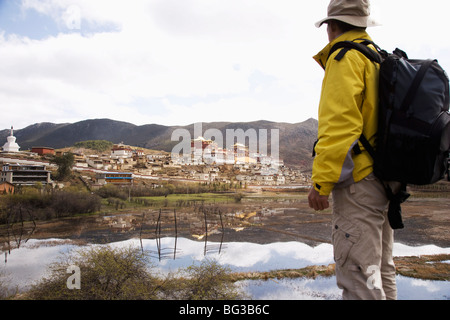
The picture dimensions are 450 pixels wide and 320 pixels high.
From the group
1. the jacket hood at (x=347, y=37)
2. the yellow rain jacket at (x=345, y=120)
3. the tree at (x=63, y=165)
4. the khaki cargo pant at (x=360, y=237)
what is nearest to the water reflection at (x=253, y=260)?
the khaki cargo pant at (x=360, y=237)

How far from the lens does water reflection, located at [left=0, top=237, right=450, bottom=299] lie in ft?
9.40

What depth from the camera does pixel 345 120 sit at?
1.29 meters

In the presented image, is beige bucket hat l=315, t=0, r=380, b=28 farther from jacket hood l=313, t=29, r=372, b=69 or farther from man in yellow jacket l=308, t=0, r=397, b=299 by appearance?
man in yellow jacket l=308, t=0, r=397, b=299

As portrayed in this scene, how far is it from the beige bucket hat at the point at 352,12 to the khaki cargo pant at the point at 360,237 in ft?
2.76

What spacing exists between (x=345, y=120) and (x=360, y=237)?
1.78ft

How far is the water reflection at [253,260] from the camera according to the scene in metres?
2.87

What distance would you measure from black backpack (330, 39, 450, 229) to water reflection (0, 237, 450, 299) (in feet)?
6.36

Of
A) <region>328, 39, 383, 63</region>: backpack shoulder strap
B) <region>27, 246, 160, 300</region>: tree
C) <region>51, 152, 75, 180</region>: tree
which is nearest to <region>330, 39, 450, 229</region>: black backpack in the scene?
<region>328, 39, 383, 63</region>: backpack shoulder strap

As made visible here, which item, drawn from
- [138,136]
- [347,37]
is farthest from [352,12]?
[138,136]

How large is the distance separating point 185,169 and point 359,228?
15.4 meters

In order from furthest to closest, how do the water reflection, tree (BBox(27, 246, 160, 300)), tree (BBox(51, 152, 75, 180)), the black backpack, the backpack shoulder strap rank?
tree (BBox(51, 152, 75, 180)) < the water reflection < tree (BBox(27, 246, 160, 300)) < the backpack shoulder strap < the black backpack

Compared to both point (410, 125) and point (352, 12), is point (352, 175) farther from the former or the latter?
point (352, 12)
